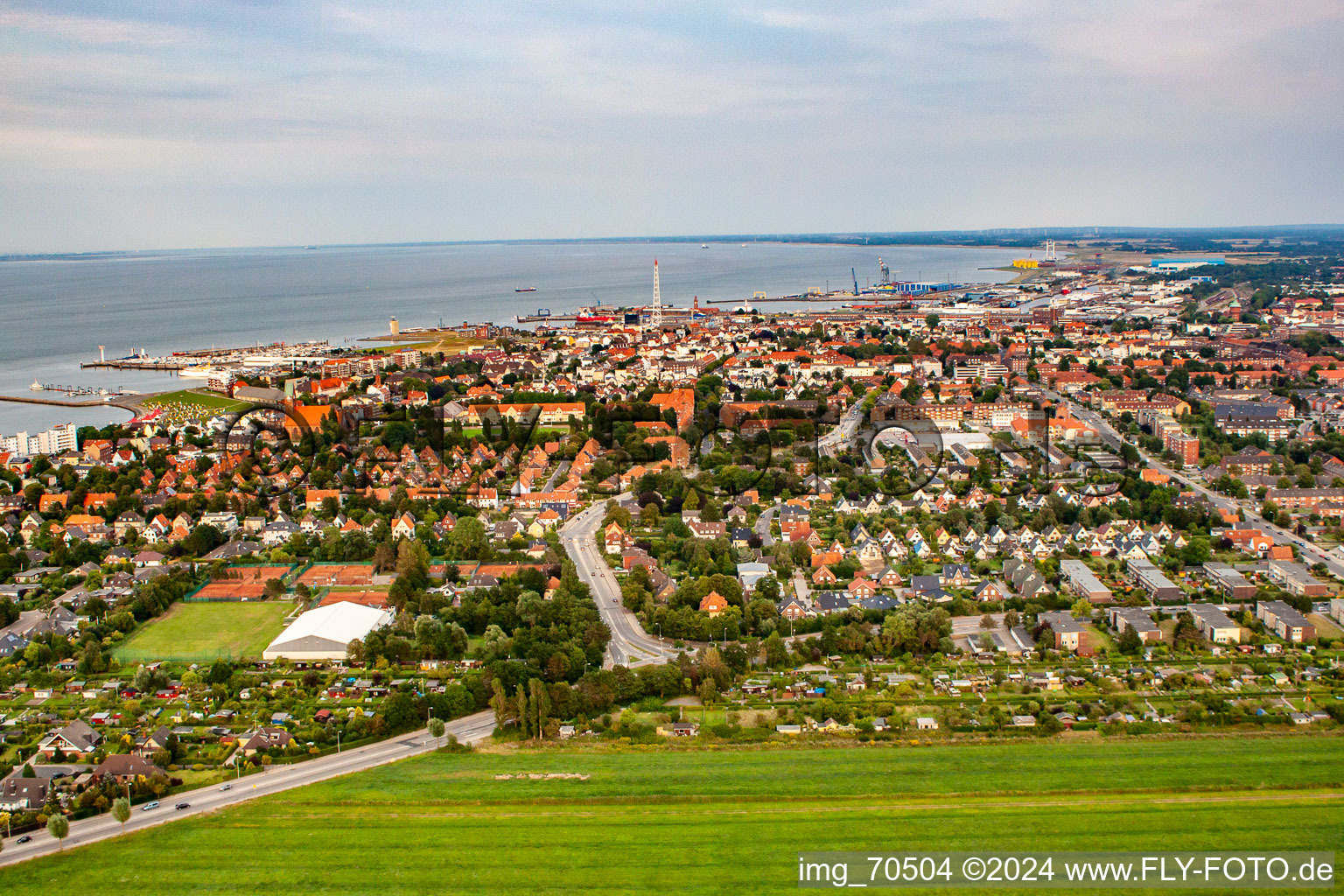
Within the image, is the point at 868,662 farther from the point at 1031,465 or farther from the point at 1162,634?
the point at 1031,465

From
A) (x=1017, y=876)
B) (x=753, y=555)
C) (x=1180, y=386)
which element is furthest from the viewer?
(x=1180, y=386)

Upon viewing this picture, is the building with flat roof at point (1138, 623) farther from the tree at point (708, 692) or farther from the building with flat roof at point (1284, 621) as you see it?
the tree at point (708, 692)

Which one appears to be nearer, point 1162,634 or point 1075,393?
point 1162,634

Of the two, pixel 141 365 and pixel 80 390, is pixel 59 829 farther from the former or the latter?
pixel 141 365

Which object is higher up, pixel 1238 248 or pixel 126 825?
pixel 1238 248

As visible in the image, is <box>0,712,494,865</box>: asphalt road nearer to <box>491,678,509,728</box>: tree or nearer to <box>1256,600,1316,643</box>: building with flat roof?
<box>491,678,509,728</box>: tree

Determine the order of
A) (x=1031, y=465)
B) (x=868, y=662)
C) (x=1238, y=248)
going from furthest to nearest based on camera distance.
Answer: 1. (x=1238, y=248)
2. (x=1031, y=465)
3. (x=868, y=662)

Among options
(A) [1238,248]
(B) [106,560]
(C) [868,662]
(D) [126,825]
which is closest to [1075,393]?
(C) [868,662]
